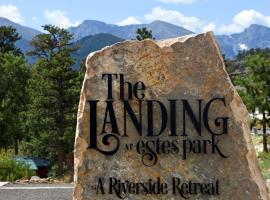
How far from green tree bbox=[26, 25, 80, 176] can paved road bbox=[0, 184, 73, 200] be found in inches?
570

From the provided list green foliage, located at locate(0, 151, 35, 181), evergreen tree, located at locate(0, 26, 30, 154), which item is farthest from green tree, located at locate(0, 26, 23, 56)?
green foliage, located at locate(0, 151, 35, 181)

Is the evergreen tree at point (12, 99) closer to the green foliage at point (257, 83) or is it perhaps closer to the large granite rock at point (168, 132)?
the green foliage at point (257, 83)

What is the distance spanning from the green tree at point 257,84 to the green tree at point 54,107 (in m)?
11.2

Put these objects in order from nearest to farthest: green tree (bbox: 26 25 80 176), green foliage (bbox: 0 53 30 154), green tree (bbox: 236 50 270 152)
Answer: green tree (bbox: 26 25 80 176) < green foliage (bbox: 0 53 30 154) < green tree (bbox: 236 50 270 152)

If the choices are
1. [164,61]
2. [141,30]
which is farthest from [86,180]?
[141,30]

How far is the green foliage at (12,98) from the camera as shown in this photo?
28.2 meters

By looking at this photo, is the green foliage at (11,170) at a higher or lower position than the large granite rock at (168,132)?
lower

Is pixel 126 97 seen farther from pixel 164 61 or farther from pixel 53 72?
pixel 53 72

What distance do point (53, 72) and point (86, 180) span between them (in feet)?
65.4

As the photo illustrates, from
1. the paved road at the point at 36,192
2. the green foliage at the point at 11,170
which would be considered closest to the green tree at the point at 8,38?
the green foliage at the point at 11,170

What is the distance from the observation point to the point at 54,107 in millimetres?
26281

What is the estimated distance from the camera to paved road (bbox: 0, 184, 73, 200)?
31.9 feet

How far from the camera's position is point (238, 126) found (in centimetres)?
552

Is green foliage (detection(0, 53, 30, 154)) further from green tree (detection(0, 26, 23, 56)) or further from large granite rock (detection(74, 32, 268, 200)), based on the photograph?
large granite rock (detection(74, 32, 268, 200))
